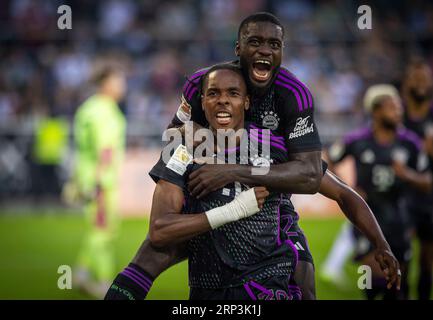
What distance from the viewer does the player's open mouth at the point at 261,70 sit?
518 cm

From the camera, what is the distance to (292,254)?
5.20 meters

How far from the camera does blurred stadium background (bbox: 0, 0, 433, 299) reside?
57.0ft

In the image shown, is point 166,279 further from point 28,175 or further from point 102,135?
point 28,175

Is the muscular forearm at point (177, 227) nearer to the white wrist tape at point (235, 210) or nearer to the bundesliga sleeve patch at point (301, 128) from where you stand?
the white wrist tape at point (235, 210)

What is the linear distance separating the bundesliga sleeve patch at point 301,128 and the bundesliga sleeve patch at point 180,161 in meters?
0.70

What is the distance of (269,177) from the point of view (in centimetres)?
491

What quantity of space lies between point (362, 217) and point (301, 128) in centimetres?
83

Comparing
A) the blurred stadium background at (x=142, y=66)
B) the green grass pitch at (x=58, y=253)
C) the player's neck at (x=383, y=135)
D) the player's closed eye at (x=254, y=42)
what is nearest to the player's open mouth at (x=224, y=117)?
the player's closed eye at (x=254, y=42)

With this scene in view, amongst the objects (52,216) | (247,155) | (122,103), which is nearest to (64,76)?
(122,103)

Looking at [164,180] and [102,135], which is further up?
[102,135]

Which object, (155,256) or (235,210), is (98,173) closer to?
(155,256)

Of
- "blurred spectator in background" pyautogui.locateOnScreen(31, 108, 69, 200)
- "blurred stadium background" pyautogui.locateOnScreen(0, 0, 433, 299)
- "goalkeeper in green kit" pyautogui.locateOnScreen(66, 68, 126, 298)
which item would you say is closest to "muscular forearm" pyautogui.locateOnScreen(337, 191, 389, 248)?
"goalkeeper in green kit" pyautogui.locateOnScreen(66, 68, 126, 298)

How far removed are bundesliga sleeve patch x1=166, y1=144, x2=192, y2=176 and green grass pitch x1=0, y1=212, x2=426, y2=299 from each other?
14.5ft
